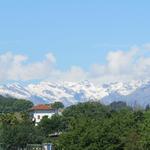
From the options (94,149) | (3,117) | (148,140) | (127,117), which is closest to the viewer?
(148,140)

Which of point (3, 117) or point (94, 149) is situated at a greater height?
point (3, 117)

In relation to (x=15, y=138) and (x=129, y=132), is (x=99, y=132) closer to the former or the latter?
(x=129, y=132)

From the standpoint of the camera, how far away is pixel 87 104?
169m

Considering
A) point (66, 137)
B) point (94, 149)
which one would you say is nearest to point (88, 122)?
point (66, 137)

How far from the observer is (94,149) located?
6631 centimetres

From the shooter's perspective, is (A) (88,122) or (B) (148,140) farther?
(A) (88,122)

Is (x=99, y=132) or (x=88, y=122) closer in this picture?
(x=99, y=132)

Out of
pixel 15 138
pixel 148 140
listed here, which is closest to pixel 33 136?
pixel 15 138

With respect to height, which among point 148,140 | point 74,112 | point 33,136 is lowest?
point 148,140

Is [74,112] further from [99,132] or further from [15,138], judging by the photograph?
[99,132]

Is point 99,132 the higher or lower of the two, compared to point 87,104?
lower

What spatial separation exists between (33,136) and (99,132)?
4406 centimetres

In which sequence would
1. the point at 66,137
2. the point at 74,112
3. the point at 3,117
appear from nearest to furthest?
the point at 66,137
the point at 3,117
the point at 74,112

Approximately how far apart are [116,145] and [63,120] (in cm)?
7955
